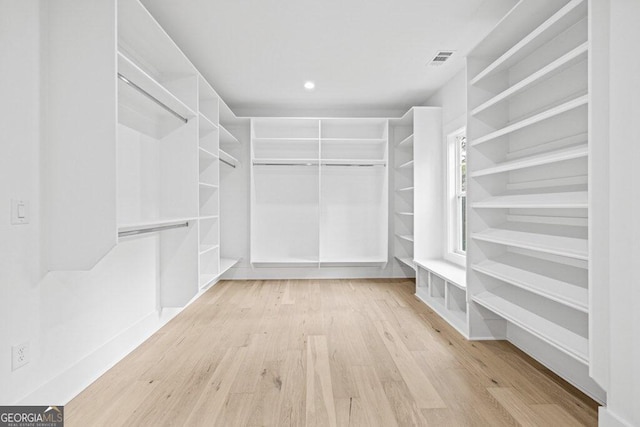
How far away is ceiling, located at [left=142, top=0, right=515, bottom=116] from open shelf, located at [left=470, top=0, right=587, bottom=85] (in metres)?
0.48

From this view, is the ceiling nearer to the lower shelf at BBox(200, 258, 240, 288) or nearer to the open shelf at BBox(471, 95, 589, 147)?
the open shelf at BBox(471, 95, 589, 147)

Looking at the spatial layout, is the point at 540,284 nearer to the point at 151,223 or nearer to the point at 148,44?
the point at 151,223

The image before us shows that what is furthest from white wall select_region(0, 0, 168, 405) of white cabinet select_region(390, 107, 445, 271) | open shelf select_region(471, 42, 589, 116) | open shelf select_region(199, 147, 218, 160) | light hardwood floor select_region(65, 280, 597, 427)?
white cabinet select_region(390, 107, 445, 271)

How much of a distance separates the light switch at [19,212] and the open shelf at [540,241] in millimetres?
2727

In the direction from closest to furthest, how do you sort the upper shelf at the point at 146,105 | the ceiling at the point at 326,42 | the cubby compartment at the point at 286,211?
the upper shelf at the point at 146,105 < the ceiling at the point at 326,42 < the cubby compartment at the point at 286,211

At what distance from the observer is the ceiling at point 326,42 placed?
2.67 metres

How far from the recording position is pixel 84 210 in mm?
1873

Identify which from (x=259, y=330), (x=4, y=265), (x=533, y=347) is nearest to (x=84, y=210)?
(x=4, y=265)

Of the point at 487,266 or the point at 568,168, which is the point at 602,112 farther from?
the point at 487,266

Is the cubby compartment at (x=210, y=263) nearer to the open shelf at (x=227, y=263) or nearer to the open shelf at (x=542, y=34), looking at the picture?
the open shelf at (x=227, y=263)

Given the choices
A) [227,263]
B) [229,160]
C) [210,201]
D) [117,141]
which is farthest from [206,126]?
[227,263]

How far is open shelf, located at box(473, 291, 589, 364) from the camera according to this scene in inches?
71.6

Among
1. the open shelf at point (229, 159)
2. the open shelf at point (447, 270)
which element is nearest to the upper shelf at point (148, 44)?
the open shelf at point (229, 159)

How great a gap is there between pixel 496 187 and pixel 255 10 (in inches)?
92.0
